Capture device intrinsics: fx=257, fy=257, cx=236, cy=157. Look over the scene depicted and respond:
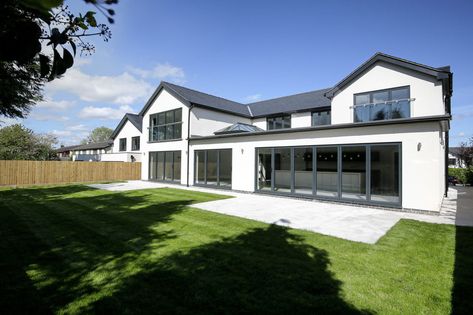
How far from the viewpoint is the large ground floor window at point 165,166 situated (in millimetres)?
18938

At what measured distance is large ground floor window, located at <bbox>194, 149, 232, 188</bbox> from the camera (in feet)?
50.9

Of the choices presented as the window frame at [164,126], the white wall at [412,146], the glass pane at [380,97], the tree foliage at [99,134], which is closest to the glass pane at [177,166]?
the window frame at [164,126]

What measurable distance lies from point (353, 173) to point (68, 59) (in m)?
11.3

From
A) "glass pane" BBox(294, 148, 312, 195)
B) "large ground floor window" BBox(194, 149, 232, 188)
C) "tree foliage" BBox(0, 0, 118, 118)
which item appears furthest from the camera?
"large ground floor window" BBox(194, 149, 232, 188)

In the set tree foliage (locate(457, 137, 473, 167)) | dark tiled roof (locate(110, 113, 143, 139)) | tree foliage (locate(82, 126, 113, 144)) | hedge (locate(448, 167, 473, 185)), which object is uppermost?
tree foliage (locate(82, 126, 113, 144))

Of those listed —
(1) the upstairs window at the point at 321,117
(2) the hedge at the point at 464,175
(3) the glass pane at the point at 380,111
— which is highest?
(1) the upstairs window at the point at 321,117

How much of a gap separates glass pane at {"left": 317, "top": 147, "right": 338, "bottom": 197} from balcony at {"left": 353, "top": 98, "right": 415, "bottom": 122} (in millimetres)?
4006

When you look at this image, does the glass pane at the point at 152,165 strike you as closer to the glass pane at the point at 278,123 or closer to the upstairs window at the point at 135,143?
the upstairs window at the point at 135,143

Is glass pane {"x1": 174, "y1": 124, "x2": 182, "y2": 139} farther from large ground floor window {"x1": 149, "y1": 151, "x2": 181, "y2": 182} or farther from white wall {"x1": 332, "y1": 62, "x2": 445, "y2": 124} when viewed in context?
white wall {"x1": 332, "y1": 62, "x2": 445, "y2": 124}

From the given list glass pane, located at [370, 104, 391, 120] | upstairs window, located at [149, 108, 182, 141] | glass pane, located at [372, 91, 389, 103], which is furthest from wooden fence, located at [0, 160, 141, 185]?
glass pane, located at [372, 91, 389, 103]

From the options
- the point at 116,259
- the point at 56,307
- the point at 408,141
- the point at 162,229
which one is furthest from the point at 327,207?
the point at 56,307

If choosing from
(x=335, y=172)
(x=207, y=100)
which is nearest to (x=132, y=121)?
(x=207, y=100)

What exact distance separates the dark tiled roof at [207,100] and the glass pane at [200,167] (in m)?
3.75

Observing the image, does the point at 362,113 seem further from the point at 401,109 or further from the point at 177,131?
the point at 177,131
